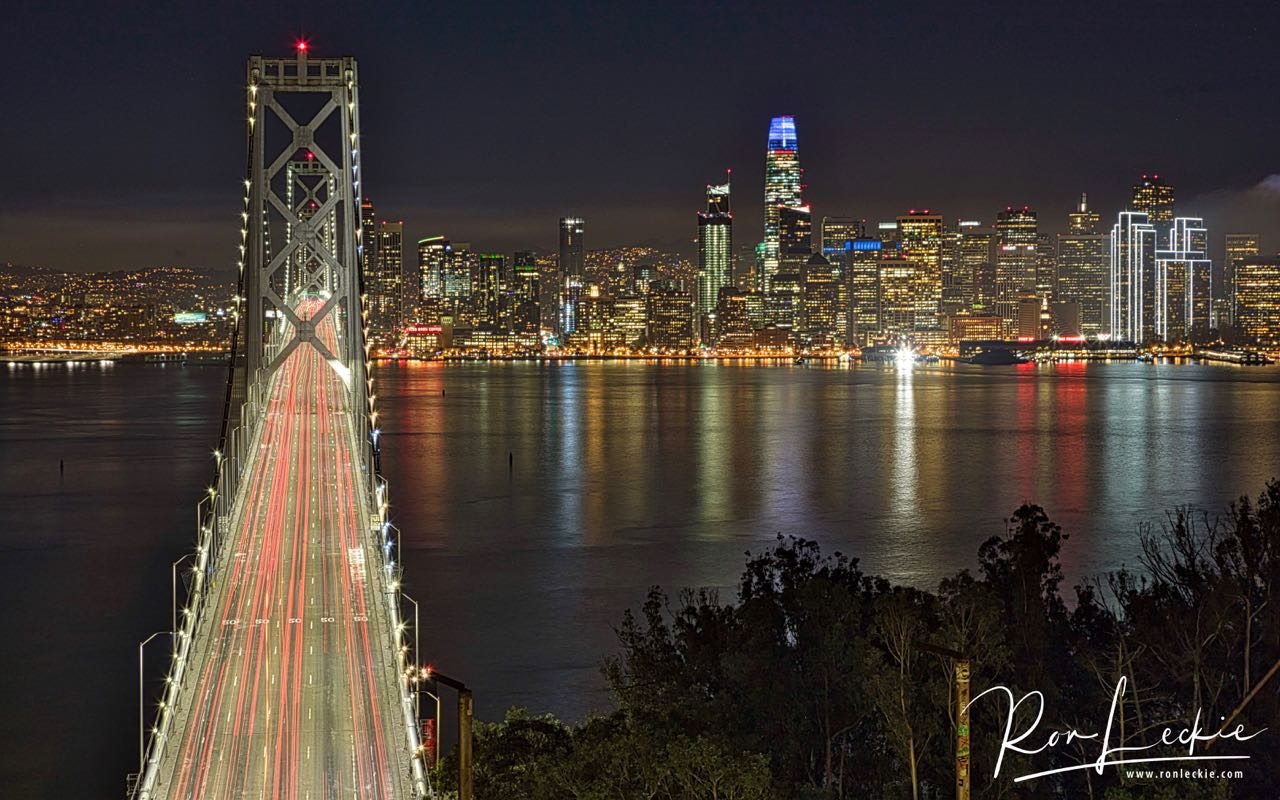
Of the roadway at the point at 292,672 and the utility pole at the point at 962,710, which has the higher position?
the utility pole at the point at 962,710

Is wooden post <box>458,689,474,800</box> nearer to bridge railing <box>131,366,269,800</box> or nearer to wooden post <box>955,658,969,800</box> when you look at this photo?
wooden post <box>955,658,969,800</box>

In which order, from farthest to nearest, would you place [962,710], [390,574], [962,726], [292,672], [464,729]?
[390,574]
[292,672]
[962,726]
[962,710]
[464,729]

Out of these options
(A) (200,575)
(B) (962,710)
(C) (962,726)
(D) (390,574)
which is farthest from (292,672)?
(B) (962,710)

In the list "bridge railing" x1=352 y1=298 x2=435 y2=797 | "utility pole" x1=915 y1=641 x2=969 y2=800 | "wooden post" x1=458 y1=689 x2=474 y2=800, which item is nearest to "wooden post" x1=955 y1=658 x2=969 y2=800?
"utility pole" x1=915 y1=641 x2=969 y2=800

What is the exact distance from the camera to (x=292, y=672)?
12828mm

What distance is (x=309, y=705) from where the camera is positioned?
1187 cm

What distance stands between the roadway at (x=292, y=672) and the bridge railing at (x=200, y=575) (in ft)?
0.49

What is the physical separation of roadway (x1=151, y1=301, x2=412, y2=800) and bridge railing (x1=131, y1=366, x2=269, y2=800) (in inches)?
5.9

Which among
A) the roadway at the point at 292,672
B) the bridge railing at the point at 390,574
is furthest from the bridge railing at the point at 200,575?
the bridge railing at the point at 390,574

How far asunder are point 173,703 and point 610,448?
41.2 metres

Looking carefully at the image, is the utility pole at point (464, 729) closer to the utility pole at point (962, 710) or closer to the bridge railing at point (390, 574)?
the utility pole at point (962, 710)

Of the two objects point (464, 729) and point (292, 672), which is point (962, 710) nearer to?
point (464, 729)

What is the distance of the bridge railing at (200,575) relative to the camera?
10.4 metres

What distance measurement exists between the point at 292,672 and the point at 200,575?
2.18 meters
